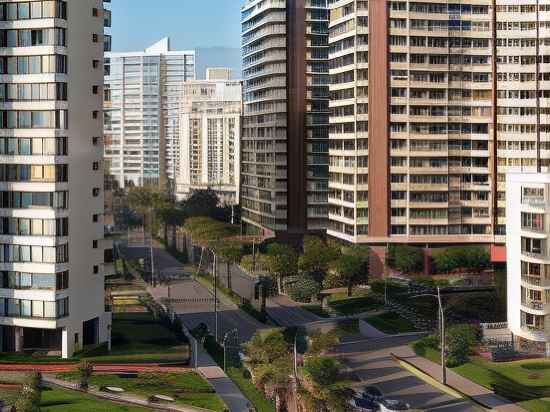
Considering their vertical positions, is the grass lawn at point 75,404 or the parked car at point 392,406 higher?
the grass lawn at point 75,404

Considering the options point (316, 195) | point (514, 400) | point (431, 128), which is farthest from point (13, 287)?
point (316, 195)

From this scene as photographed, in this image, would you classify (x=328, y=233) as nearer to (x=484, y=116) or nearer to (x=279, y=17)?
(x=484, y=116)

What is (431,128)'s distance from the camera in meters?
86.4

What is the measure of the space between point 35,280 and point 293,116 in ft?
172

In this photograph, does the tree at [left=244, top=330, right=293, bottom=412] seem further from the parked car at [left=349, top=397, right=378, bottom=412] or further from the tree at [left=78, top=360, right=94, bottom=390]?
the tree at [left=78, top=360, right=94, bottom=390]

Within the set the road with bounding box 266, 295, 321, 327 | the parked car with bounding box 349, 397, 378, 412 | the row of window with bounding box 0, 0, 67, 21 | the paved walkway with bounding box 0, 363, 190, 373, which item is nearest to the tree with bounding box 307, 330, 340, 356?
the parked car with bounding box 349, 397, 378, 412

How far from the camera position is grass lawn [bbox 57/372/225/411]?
154 ft

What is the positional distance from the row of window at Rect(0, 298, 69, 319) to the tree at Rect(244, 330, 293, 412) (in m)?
10.4

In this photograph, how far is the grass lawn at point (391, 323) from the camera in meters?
66.3

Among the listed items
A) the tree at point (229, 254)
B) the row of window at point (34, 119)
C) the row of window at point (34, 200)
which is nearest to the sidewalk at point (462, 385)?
the row of window at point (34, 200)

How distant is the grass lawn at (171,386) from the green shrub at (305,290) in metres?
24.4

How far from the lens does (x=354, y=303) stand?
2972 inches

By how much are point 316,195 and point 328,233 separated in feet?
28.3

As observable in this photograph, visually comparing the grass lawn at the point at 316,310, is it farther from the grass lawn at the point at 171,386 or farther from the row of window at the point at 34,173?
the row of window at the point at 34,173
